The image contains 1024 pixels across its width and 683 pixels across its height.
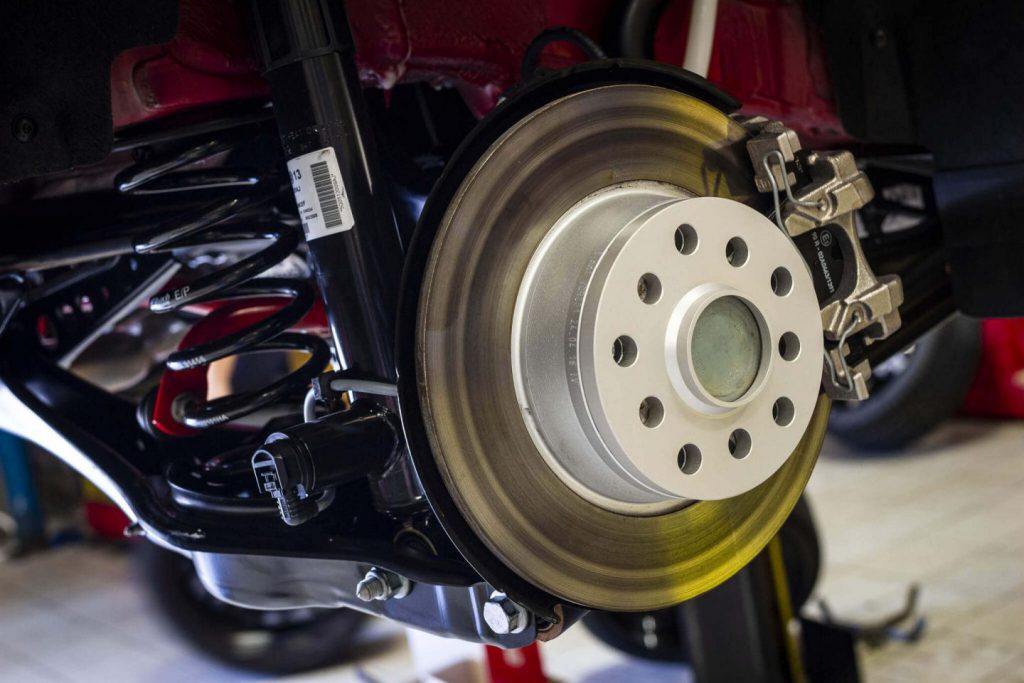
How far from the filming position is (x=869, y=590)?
6.29 ft

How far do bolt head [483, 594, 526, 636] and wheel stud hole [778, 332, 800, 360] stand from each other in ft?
0.74

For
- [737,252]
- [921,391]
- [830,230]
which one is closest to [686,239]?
[737,252]

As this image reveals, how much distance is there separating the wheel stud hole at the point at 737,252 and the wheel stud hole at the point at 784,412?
0.09m

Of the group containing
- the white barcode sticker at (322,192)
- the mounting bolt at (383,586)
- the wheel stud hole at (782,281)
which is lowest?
the mounting bolt at (383,586)

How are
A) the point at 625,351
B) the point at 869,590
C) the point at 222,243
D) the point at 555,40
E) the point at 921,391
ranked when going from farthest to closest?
the point at 921,391 < the point at 869,590 < the point at 222,243 < the point at 555,40 < the point at 625,351

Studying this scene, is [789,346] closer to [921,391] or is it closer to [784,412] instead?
[784,412]

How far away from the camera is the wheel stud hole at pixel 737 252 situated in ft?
2.12

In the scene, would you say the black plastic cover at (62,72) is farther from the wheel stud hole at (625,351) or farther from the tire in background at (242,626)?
the tire in background at (242,626)

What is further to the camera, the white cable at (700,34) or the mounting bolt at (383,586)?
the white cable at (700,34)

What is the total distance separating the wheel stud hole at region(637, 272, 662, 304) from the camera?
61 cm

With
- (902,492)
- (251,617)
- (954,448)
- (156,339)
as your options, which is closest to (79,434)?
(156,339)

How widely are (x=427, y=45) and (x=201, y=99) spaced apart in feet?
0.52

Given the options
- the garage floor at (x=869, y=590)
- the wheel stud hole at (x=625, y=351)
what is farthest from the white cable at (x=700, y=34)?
the garage floor at (x=869, y=590)

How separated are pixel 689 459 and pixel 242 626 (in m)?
1.50
